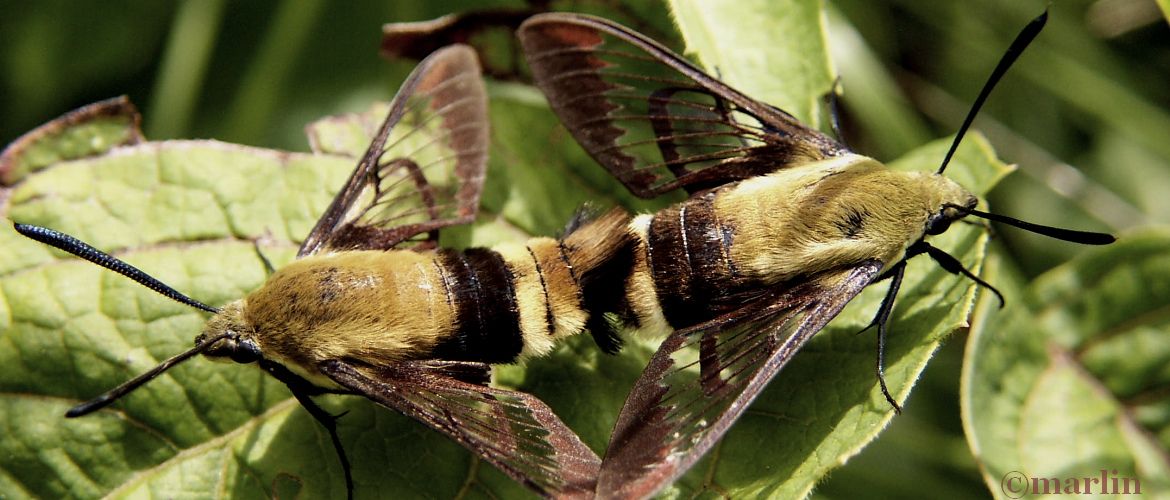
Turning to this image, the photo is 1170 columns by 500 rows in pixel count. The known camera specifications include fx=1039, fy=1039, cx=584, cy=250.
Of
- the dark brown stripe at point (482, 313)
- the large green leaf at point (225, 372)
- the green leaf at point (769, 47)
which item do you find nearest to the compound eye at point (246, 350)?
the large green leaf at point (225, 372)

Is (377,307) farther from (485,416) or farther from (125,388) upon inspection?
(125,388)

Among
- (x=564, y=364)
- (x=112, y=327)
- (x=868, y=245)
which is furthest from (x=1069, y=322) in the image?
(x=112, y=327)

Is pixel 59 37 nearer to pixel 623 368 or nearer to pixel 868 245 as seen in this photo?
pixel 623 368

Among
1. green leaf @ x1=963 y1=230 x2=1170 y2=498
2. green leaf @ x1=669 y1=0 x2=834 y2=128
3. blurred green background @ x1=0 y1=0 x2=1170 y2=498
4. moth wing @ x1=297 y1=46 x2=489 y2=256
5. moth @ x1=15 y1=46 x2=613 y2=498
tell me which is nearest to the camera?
moth @ x1=15 y1=46 x2=613 y2=498

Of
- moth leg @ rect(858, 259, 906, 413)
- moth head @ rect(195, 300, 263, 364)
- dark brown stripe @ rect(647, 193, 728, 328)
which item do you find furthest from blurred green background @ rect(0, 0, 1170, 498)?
moth head @ rect(195, 300, 263, 364)

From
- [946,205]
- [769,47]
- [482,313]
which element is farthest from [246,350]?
[946,205]

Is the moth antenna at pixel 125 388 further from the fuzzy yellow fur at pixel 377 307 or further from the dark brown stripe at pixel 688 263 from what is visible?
the dark brown stripe at pixel 688 263

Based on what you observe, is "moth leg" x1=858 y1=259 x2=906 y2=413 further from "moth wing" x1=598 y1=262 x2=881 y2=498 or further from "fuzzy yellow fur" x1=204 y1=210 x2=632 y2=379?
"fuzzy yellow fur" x1=204 y1=210 x2=632 y2=379
